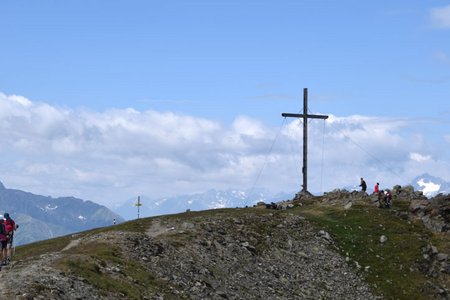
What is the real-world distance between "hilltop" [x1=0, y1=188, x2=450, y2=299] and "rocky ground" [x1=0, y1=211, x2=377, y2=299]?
10 centimetres

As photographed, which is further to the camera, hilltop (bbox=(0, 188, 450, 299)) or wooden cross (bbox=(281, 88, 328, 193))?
wooden cross (bbox=(281, 88, 328, 193))

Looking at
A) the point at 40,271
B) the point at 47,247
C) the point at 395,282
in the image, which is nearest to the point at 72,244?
the point at 47,247

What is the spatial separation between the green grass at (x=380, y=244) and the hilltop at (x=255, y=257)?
10 centimetres

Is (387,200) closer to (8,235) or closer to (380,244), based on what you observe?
(380,244)

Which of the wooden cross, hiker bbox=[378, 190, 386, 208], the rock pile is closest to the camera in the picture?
the rock pile

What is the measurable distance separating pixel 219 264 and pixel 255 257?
207 inches

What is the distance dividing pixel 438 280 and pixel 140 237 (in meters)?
27.2

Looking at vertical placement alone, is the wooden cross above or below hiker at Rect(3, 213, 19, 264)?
above

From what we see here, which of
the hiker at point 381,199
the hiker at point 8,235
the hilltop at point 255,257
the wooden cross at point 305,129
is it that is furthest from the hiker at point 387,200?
the hiker at point 8,235

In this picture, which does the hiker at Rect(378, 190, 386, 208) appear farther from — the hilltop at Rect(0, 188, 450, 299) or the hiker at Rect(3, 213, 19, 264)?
the hiker at Rect(3, 213, 19, 264)

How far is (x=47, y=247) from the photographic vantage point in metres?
52.8

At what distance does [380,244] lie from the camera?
2418 inches

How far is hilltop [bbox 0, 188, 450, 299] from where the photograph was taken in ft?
127

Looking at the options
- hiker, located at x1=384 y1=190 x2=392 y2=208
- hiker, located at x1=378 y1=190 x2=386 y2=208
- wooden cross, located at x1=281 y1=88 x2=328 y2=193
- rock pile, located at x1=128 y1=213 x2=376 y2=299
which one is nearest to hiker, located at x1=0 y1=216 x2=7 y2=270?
rock pile, located at x1=128 y1=213 x2=376 y2=299
